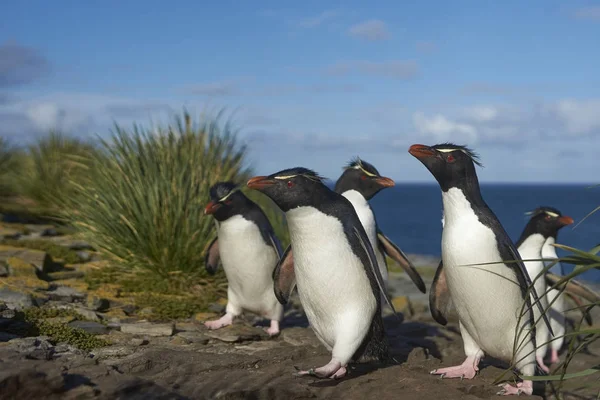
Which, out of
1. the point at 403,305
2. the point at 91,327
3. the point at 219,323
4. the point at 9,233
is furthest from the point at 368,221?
the point at 9,233

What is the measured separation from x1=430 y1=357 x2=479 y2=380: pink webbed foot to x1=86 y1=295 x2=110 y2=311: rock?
10.8ft

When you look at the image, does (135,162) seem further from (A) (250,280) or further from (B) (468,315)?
(B) (468,315)

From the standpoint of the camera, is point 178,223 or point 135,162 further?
point 135,162

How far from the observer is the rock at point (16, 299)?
18.8 feet

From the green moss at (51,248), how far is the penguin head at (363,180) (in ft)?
13.6

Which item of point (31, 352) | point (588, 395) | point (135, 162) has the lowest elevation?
point (588, 395)

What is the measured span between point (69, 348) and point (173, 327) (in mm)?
1302

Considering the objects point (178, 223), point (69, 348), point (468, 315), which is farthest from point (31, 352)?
point (178, 223)

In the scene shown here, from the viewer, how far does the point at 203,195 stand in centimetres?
779

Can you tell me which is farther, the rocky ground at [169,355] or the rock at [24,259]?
the rock at [24,259]

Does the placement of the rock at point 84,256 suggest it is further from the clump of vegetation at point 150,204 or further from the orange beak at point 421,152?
the orange beak at point 421,152

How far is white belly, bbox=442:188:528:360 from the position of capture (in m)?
4.13

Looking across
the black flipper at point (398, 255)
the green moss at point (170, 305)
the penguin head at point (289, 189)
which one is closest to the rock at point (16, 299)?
the green moss at point (170, 305)

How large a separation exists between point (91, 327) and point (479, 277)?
9.72ft
